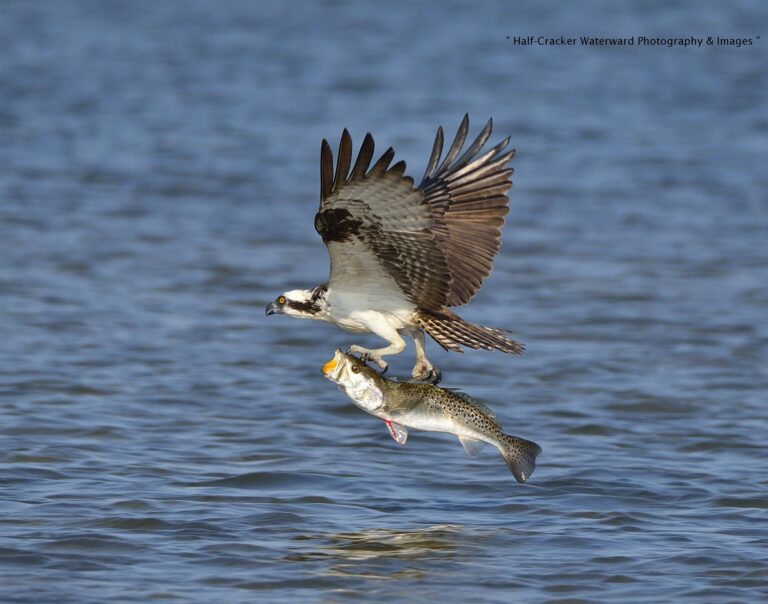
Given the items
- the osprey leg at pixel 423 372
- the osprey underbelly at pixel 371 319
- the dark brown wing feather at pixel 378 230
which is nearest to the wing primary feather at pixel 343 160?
the dark brown wing feather at pixel 378 230

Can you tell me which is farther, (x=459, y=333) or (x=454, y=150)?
(x=454, y=150)

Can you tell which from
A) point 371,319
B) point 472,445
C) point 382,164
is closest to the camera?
point 382,164

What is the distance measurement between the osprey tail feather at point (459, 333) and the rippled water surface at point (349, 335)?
2.99 feet

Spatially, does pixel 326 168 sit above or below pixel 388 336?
above

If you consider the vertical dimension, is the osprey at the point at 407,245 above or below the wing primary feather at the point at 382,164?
below

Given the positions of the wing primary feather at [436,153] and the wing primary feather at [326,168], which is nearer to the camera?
the wing primary feather at [326,168]

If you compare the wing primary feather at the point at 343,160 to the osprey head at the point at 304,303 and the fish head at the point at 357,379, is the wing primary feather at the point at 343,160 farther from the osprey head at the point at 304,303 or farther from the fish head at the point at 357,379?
the osprey head at the point at 304,303

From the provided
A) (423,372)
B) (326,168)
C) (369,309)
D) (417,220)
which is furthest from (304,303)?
(326,168)

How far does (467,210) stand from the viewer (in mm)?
6969

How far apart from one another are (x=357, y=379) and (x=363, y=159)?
0.90 meters

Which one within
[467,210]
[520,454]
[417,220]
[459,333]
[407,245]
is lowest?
[520,454]

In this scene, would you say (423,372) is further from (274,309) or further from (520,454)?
(274,309)

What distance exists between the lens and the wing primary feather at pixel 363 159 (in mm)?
5863

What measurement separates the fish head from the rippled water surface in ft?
2.43
